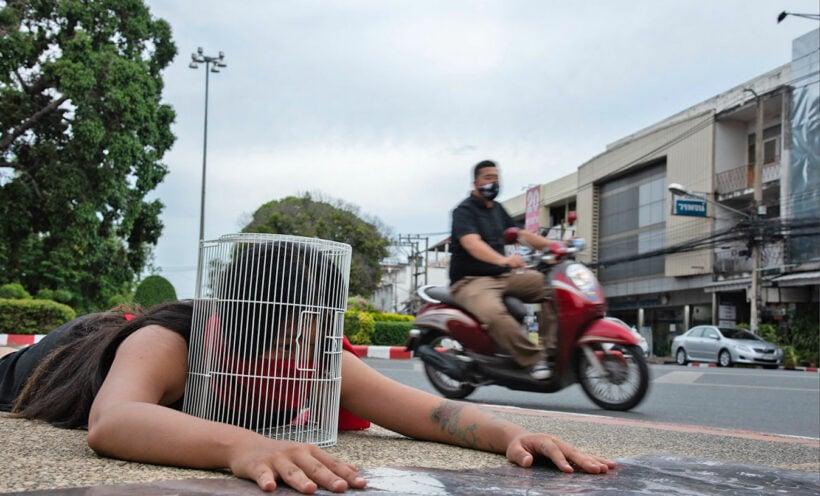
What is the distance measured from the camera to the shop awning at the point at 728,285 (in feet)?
82.9

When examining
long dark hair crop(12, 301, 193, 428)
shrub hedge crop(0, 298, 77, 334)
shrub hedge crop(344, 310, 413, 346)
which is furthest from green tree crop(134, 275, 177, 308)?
long dark hair crop(12, 301, 193, 428)

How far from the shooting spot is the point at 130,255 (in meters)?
21.2

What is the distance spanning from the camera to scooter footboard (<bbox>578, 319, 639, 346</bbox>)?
18.3ft

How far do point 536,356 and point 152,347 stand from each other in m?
3.79

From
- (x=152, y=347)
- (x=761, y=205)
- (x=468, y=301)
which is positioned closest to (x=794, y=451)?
(x=468, y=301)

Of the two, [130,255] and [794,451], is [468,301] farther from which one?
[130,255]

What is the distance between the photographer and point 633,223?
1296 inches

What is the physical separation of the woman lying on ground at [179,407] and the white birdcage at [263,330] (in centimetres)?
1

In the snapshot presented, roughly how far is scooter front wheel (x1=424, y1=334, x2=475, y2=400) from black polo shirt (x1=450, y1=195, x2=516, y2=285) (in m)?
0.83

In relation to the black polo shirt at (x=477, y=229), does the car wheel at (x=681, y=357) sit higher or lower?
lower

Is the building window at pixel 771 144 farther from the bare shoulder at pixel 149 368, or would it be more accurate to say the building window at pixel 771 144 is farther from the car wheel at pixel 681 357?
the bare shoulder at pixel 149 368

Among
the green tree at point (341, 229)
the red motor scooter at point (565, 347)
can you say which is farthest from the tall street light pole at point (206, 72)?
the red motor scooter at point (565, 347)

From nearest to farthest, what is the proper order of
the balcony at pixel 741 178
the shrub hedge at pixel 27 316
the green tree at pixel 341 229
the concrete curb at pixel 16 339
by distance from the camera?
the concrete curb at pixel 16 339, the shrub hedge at pixel 27 316, the balcony at pixel 741 178, the green tree at pixel 341 229

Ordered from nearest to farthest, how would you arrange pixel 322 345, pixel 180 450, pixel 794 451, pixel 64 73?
1. pixel 180 450
2. pixel 322 345
3. pixel 794 451
4. pixel 64 73
